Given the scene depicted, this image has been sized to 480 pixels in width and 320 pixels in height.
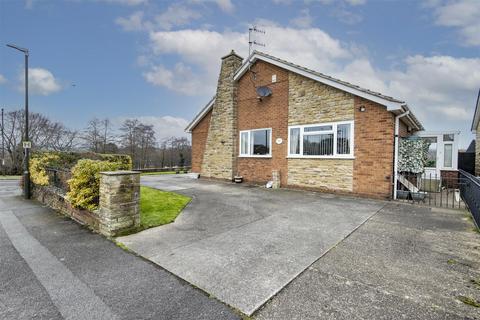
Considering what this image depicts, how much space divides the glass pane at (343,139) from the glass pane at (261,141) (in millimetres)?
3490

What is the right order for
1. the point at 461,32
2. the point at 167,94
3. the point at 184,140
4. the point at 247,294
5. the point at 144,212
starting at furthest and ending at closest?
1. the point at 184,140
2. the point at 167,94
3. the point at 461,32
4. the point at 144,212
5. the point at 247,294

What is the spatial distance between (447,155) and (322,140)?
780 centimetres

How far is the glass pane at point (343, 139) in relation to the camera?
872 cm

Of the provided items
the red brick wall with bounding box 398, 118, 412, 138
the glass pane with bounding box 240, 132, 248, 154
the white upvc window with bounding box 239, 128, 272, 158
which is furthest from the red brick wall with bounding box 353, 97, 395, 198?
the glass pane with bounding box 240, 132, 248, 154

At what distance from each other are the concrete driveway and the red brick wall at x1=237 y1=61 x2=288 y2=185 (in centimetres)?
420

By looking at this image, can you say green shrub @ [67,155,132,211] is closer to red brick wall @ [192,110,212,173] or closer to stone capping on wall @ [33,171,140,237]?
stone capping on wall @ [33,171,140,237]

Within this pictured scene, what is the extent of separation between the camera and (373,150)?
8094 millimetres

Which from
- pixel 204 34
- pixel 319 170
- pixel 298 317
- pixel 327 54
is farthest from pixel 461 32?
pixel 298 317

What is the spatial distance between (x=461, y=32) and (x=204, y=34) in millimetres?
12390

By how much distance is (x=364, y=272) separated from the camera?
2932mm

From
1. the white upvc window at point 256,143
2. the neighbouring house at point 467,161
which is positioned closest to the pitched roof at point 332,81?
the white upvc window at point 256,143

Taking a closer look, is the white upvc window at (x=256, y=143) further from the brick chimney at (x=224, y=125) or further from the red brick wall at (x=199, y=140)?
the red brick wall at (x=199, y=140)

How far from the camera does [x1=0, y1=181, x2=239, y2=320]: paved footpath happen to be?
2221 millimetres

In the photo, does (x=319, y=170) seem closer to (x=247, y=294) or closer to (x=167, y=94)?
(x=247, y=294)
